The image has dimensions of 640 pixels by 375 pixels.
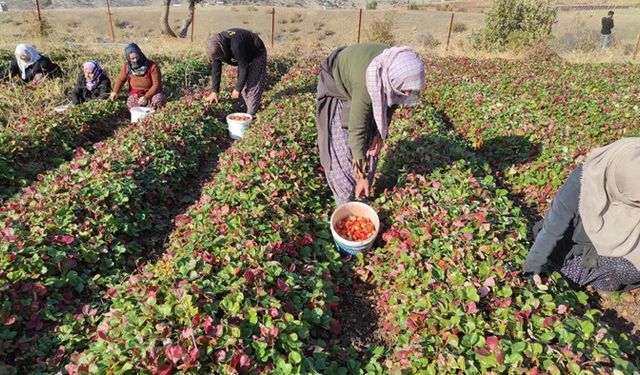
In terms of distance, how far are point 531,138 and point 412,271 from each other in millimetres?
3676

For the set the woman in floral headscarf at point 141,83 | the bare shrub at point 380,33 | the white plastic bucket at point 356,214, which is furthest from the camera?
the bare shrub at point 380,33

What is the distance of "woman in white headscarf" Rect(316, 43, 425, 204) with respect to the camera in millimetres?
3096

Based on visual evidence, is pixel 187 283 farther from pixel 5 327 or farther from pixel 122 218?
pixel 122 218

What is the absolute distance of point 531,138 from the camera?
5.89 metres

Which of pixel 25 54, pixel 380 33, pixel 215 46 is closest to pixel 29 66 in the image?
pixel 25 54

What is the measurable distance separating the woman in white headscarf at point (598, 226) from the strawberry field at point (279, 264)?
23 cm

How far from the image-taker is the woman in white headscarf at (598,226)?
99.7 inches

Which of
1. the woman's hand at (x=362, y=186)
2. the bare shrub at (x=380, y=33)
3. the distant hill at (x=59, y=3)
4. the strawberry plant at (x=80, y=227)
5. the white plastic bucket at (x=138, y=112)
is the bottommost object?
the strawberry plant at (x=80, y=227)

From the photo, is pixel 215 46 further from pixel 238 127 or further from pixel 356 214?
→ pixel 356 214

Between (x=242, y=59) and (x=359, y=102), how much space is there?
11.9 feet

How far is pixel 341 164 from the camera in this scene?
4.05 metres

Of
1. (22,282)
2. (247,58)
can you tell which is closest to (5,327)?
(22,282)

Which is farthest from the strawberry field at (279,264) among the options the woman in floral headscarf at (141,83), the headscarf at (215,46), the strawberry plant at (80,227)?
the woman in floral headscarf at (141,83)

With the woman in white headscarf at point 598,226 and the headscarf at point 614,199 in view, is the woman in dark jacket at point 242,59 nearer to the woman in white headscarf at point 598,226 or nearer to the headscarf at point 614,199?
the woman in white headscarf at point 598,226
